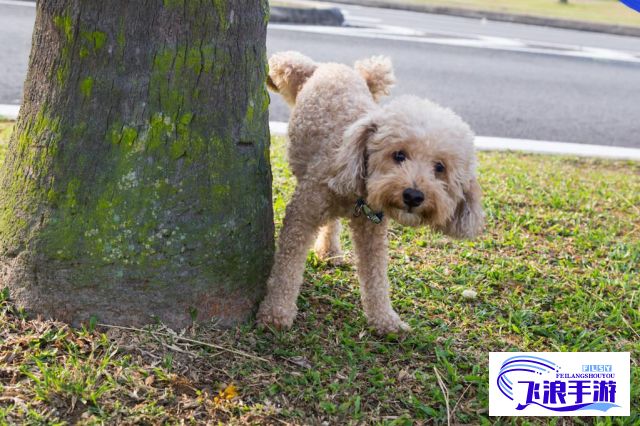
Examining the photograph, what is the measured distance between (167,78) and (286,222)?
0.92 metres

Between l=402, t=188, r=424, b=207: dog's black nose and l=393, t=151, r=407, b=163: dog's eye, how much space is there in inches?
7.0

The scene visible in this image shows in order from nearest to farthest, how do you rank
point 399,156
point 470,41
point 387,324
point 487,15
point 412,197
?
1. point 412,197
2. point 399,156
3. point 387,324
4. point 470,41
5. point 487,15

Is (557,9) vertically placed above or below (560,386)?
above

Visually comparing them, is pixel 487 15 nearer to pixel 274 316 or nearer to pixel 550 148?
pixel 550 148

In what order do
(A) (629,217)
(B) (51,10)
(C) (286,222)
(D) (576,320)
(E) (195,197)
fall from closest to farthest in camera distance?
(B) (51,10) → (E) (195,197) → (C) (286,222) → (D) (576,320) → (A) (629,217)

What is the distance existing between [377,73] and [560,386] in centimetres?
211

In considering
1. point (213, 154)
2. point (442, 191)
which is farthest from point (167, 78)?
point (442, 191)

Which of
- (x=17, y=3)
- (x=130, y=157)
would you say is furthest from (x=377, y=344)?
→ (x=17, y=3)

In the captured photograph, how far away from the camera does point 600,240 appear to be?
4.55 meters

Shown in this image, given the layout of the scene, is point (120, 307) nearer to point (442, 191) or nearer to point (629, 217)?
point (442, 191)

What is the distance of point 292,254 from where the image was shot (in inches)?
125

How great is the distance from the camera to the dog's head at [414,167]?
2.87 meters

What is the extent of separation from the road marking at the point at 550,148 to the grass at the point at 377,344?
1.66 meters

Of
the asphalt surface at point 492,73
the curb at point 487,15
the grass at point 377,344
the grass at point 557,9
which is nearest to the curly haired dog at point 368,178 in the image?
the grass at point 377,344
